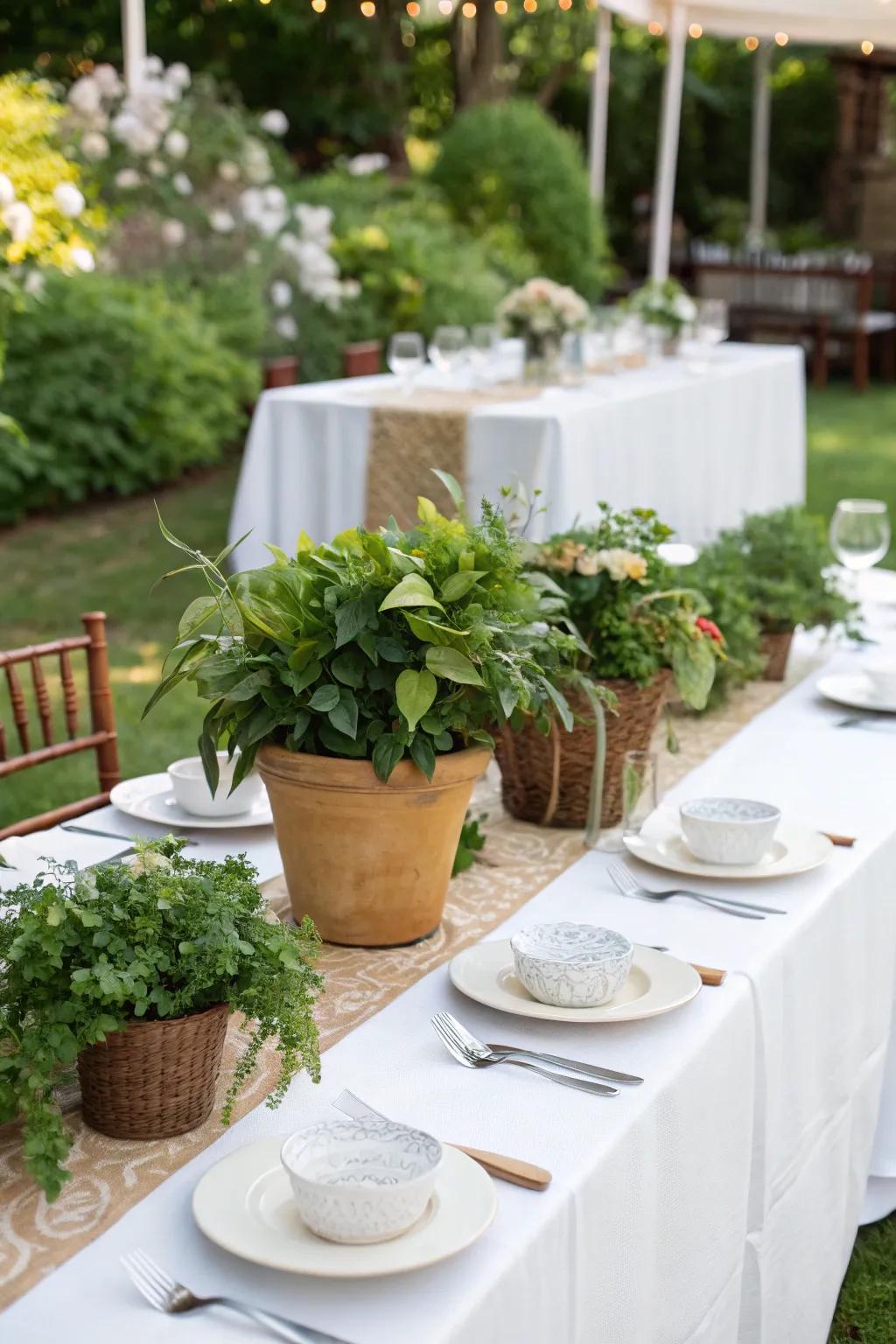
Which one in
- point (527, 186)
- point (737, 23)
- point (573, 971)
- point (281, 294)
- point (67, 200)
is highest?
point (737, 23)

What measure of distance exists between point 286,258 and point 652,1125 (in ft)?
25.8

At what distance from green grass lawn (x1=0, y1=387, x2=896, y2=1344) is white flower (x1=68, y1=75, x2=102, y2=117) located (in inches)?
77.4

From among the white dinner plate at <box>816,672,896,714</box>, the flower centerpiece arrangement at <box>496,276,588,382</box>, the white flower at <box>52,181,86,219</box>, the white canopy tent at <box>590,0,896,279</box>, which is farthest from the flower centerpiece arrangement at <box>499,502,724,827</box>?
the white canopy tent at <box>590,0,896,279</box>

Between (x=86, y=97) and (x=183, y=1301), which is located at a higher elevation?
(x=86, y=97)

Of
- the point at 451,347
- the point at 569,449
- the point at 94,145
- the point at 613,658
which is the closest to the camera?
the point at 613,658

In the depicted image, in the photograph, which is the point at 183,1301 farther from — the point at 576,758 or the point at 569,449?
the point at 569,449

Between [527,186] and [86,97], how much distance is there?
13.8 feet

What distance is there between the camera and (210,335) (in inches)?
287

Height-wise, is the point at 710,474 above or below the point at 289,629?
below

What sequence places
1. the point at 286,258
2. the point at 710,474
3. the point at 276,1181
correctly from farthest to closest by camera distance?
1. the point at 286,258
2. the point at 710,474
3. the point at 276,1181

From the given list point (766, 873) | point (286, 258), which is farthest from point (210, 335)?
point (766, 873)

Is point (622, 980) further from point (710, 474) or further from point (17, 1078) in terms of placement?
point (710, 474)

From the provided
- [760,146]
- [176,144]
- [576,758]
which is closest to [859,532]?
[576,758]

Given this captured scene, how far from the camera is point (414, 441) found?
179 inches
